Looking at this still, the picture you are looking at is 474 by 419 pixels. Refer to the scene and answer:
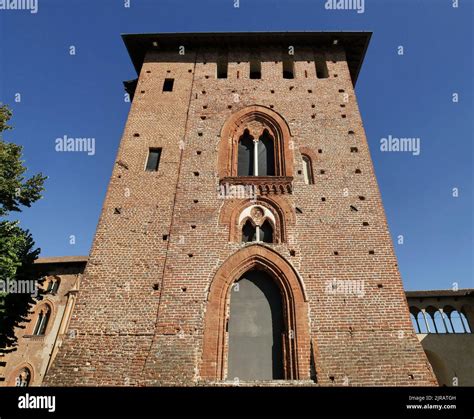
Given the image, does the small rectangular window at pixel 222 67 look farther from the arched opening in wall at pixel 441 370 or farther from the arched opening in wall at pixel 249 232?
Answer: the arched opening in wall at pixel 441 370

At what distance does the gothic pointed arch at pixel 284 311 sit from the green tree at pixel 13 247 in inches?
274

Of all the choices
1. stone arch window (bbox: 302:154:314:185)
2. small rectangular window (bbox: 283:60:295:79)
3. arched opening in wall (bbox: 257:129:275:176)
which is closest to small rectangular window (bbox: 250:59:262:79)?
small rectangular window (bbox: 283:60:295:79)

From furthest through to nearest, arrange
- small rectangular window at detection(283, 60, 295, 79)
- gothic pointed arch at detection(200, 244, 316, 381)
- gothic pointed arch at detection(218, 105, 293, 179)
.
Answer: small rectangular window at detection(283, 60, 295, 79), gothic pointed arch at detection(218, 105, 293, 179), gothic pointed arch at detection(200, 244, 316, 381)

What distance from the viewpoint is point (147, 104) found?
12969 mm

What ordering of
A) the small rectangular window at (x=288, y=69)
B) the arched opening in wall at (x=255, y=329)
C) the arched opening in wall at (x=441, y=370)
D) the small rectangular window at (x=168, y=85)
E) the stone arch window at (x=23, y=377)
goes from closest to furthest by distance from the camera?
1. the arched opening in wall at (x=255, y=329)
2. the small rectangular window at (x=168, y=85)
3. the small rectangular window at (x=288, y=69)
4. the stone arch window at (x=23, y=377)
5. the arched opening in wall at (x=441, y=370)

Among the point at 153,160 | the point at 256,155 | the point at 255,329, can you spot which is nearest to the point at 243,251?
the point at 255,329

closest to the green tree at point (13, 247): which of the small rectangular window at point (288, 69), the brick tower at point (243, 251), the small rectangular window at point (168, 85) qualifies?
the brick tower at point (243, 251)

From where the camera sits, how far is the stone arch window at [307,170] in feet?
35.4

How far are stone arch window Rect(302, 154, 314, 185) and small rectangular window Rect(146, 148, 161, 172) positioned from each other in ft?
16.2

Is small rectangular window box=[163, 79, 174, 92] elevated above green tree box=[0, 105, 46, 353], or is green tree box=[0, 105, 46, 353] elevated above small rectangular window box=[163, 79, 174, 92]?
small rectangular window box=[163, 79, 174, 92]

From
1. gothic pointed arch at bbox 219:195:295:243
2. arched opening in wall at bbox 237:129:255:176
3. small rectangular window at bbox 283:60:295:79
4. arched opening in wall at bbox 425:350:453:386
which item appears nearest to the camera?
gothic pointed arch at bbox 219:195:295:243

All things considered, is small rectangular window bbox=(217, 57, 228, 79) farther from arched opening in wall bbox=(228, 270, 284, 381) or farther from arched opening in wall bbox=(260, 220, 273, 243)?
arched opening in wall bbox=(228, 270, 284, 381)

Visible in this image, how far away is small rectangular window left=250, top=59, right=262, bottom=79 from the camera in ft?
48.2
